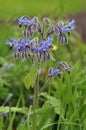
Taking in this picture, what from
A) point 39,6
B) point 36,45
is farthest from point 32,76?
point 39,6

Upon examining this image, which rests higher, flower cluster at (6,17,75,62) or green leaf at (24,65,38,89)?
flower cluster at (6,17,75,62)

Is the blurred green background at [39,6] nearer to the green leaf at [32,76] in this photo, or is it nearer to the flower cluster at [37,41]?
the flower cluster at [37,41]

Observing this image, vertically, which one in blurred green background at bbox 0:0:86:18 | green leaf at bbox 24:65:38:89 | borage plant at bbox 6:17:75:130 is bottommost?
green leaf at bbox 24:65:38:89

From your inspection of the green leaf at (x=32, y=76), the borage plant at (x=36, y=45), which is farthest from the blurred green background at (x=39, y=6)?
the green leaf at (x=32, y=76)

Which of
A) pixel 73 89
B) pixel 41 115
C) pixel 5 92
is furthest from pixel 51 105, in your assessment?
pixel 5 92

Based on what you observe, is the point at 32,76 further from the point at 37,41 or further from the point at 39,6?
the point at 39,6

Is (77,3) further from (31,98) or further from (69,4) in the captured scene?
(31,98)

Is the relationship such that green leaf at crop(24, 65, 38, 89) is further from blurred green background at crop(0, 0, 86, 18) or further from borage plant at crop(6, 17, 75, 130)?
blurred green background at crop(0, 0, 86, 18)

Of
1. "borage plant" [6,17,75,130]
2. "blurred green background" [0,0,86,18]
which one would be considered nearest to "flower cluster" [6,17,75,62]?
"borage plant" [6,17,75,130]
